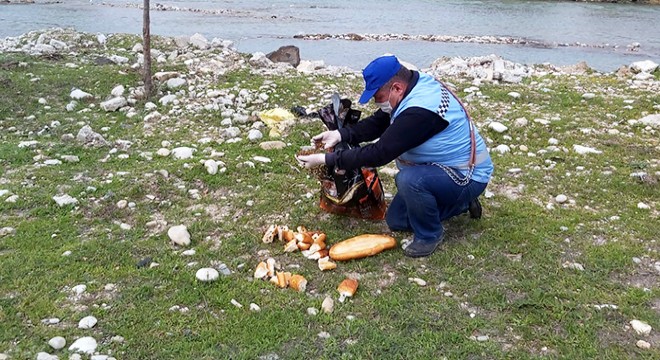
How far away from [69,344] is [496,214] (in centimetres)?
354

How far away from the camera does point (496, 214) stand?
17.1ft

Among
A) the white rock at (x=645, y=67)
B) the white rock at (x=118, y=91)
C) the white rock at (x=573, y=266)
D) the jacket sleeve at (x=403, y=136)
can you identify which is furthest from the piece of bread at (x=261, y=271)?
the white rock at (x=645, y=67)

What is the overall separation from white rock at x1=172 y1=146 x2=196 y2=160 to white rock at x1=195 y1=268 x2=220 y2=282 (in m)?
2.44

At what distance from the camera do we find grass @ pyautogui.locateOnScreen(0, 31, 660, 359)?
3.56 meters

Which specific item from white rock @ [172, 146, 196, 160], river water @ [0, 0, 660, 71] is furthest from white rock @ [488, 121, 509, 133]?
river water @ [0, 0, 660, 71]

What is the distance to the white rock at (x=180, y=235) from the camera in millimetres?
4660

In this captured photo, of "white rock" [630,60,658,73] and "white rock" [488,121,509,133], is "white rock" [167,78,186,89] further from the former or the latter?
"white rock" [630,60,658,73]

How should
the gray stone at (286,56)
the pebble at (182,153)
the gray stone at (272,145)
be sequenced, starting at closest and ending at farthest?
1. the pebble at (182,153)
2. the gray stone at (272,145)
3. the gray stone at (286,56)

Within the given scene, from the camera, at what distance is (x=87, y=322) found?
3.62 m

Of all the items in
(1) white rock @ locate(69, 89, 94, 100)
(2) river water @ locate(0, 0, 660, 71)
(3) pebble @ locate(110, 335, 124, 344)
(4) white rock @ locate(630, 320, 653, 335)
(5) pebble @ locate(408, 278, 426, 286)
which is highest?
(4) white rock @ locate(630, 320, 653, 335)

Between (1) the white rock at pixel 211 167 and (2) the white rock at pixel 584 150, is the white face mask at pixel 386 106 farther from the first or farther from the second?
(2) the white rock at pixel 584 150

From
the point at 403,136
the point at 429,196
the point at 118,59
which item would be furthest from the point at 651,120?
the point at 118,59

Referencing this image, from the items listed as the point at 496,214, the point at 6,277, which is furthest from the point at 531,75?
the point at 6,277

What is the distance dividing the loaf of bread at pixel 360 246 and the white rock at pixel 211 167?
6.20 feet
